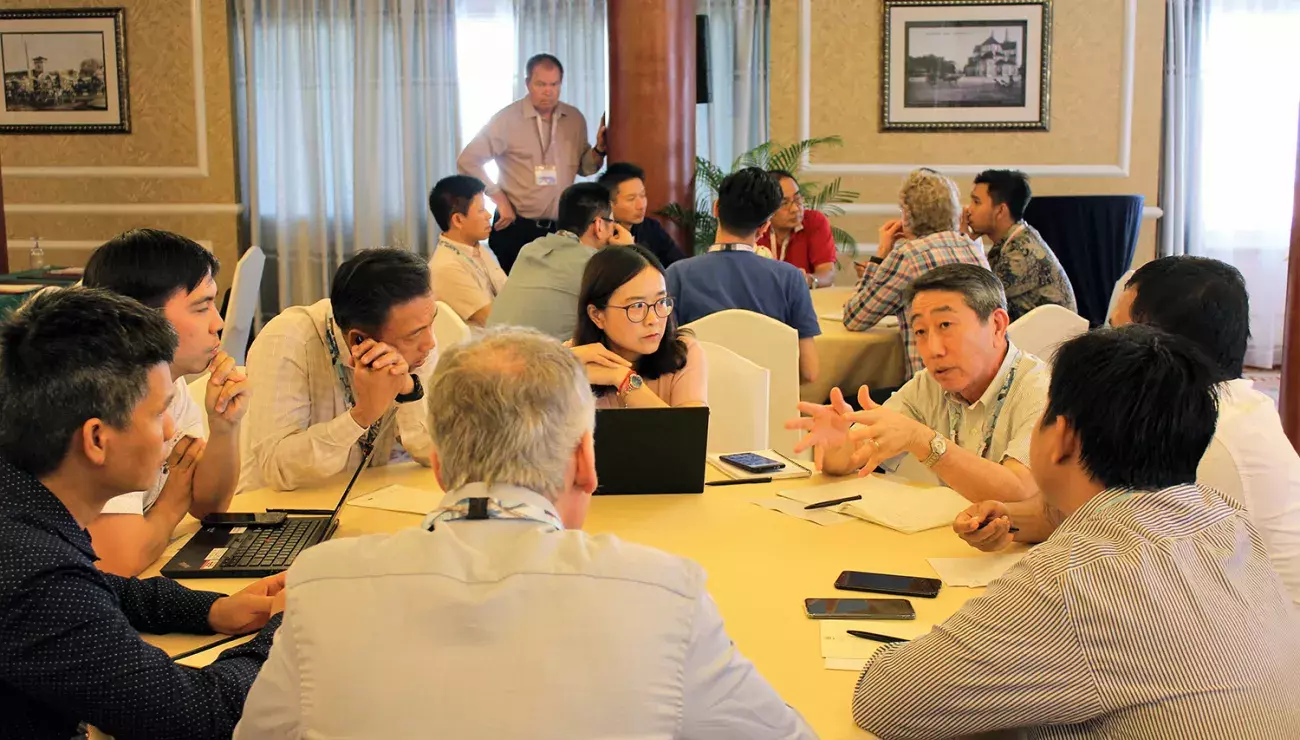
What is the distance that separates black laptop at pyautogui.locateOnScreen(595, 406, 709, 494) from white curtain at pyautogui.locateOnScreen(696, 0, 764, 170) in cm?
571

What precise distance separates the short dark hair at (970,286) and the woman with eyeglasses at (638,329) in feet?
2.12

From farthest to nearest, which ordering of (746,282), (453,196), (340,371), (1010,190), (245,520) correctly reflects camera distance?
(1010,190) → (453,196) → (746,282) → (340,371) → (245,520)

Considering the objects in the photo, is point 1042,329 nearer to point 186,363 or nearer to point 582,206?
point 582,206

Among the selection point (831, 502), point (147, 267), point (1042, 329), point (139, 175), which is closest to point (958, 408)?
point (831, 502)

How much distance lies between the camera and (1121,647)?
1.44 meters

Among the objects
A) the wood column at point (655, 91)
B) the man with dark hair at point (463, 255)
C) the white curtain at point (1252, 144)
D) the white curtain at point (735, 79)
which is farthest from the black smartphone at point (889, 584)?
the white curtain at point (1252, 144)

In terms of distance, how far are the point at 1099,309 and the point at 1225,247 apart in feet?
7.50

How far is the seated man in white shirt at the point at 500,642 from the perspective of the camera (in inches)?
47.0

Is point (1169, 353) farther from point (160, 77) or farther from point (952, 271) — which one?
point (160, 77)

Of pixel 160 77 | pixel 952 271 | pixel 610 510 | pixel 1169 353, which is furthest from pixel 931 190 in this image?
pixel 160 77

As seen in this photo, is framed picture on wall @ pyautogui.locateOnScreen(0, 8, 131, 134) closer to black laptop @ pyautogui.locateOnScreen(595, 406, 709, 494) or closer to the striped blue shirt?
black laptop @ pyautogui.locateOnScreen(595, 406, 709, 494)

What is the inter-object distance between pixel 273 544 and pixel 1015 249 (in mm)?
3977

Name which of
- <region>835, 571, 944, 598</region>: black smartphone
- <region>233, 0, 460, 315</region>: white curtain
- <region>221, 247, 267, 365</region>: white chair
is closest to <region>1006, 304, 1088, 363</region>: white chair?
<region>835, 571, 944, 598</region>: black smartphone

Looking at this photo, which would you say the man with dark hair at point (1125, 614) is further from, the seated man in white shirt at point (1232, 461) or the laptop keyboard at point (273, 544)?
the laptop keyboard at point (273, 544)
